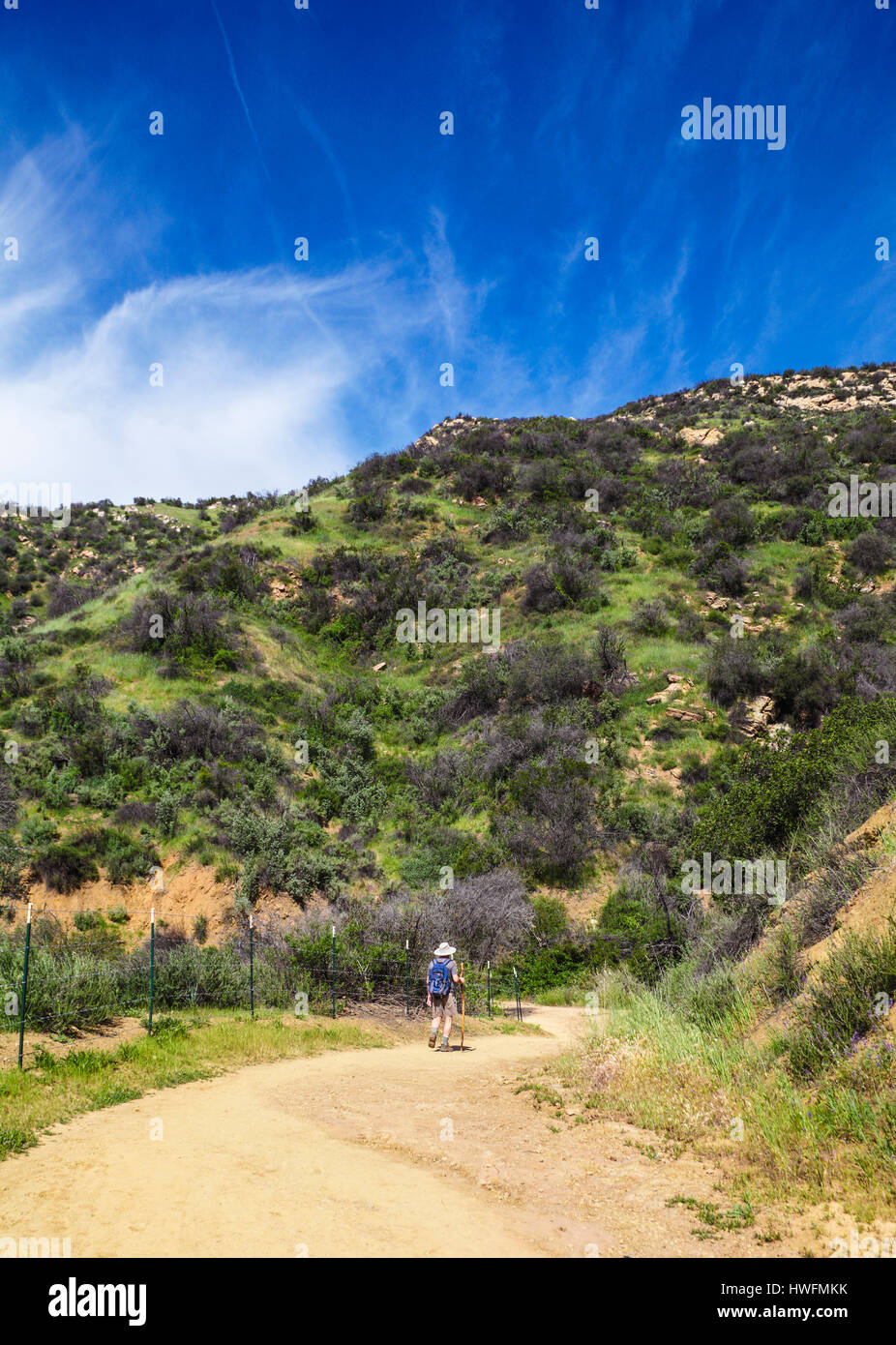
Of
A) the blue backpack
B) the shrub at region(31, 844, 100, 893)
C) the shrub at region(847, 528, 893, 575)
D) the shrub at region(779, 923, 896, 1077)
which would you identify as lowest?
Answer: the blue backpack

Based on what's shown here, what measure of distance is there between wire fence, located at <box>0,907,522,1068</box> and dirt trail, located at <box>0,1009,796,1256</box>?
2669 millimetres

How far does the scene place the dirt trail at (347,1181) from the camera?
3891mm

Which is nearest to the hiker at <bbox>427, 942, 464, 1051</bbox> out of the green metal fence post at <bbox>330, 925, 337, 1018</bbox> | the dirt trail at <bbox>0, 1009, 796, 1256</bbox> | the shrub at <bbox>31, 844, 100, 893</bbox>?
the green metal fence post at <bbox>330, 925, 337, 1018</bbox>

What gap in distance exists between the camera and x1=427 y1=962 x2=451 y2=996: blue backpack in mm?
11812

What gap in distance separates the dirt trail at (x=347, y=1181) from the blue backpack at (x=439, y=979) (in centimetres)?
354

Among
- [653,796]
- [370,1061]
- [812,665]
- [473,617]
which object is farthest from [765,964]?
[473,617]

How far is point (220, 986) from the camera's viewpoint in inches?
498

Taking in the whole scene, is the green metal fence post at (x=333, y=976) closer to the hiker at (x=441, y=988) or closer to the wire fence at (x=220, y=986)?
the wire fence at (x=220, y=986)

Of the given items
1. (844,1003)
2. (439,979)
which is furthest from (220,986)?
(844,1003)

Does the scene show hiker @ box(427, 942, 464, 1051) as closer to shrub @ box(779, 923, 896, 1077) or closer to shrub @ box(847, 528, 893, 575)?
shrub @ box(779, 923, 896, 1077)

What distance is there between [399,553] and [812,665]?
24.6 m

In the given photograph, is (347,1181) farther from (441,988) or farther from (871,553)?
(871,553)

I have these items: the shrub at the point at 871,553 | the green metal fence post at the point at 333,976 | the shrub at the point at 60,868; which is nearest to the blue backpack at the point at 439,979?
the green metal fence post at the point at 333,976

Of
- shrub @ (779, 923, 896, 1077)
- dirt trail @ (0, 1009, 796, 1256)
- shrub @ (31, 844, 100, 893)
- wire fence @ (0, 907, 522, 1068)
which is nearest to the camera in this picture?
dirt trail @ (0, 1009, 796, 1256)
